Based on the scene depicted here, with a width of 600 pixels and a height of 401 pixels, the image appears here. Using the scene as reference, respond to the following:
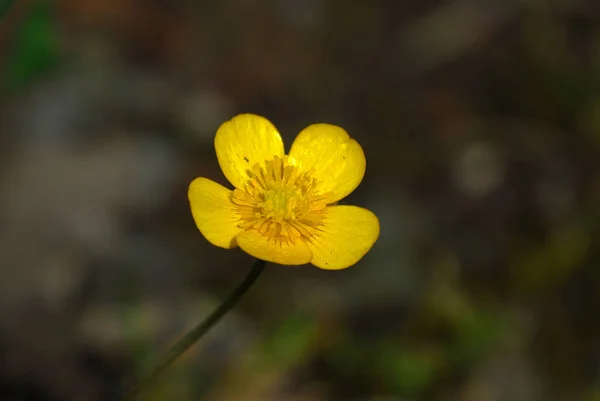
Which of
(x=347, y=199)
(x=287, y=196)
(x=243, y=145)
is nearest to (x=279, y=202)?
(x=287, y=196)

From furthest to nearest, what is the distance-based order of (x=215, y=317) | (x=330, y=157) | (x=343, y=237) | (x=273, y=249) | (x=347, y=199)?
1. (x=347, y=199)
2. (x=330, y=157)
3. (x=343, y=237)
4. (x=273, y=249)
5. (x=215, y=317)

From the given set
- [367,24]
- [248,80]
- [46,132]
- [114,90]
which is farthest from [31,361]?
[367,24]

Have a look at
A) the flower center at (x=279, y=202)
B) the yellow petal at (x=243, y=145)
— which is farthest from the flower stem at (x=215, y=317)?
the yellow petal at (x=243, y=145)

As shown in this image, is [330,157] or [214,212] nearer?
[214,212]

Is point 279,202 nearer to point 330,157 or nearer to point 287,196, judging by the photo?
point 287,196

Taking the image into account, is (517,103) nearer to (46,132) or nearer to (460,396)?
(460,396)

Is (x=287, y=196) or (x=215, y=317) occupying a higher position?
(x=287, y=196)
